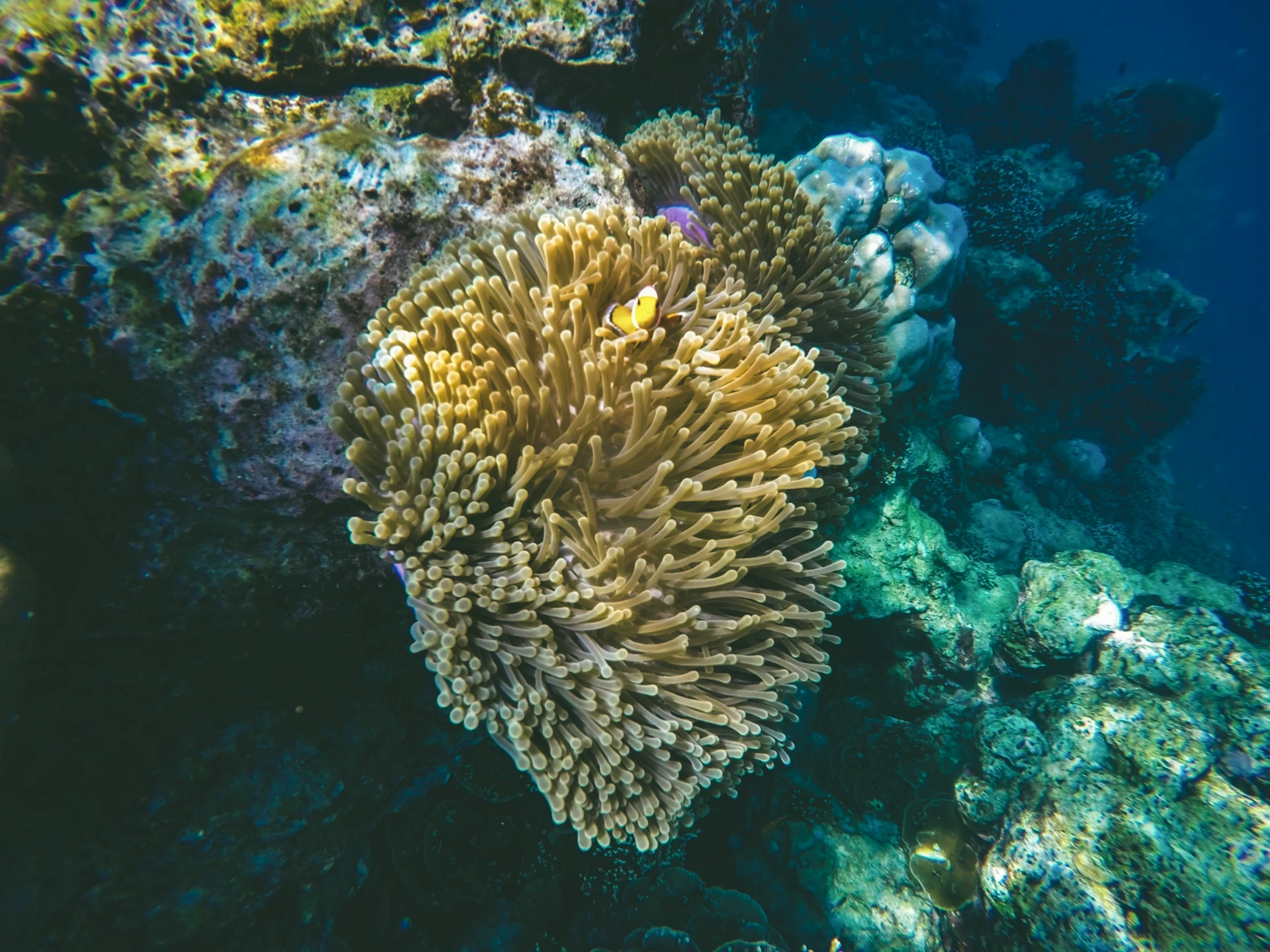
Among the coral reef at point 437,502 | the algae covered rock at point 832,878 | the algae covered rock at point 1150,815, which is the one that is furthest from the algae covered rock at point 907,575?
the algae covered rock at point 832,878

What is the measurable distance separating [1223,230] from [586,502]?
65656mm

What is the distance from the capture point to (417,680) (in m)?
3.34

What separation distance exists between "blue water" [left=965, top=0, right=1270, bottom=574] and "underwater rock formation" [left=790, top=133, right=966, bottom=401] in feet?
124

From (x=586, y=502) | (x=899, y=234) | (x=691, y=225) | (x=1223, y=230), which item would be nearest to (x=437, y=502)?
(x=586, y=502)

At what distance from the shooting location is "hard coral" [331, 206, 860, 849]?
2.25m

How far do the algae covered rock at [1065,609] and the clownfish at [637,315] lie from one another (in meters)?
5.79

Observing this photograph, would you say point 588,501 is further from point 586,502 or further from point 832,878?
point 832,878

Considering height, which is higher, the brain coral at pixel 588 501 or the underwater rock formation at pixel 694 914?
the brain coral at pixel 588 501

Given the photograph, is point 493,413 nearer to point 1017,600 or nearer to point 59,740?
Result: point 59,740

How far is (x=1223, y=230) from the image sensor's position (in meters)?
45.1

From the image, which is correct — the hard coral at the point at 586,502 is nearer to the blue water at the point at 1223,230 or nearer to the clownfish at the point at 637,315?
the clownfish at the point at 637,315

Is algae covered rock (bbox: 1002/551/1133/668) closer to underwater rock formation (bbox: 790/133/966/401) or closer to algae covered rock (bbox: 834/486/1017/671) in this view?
algae covered rock (bbox: 834/486/1017/671)

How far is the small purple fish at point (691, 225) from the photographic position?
11.7ft

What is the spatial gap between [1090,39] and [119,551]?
313 feet
